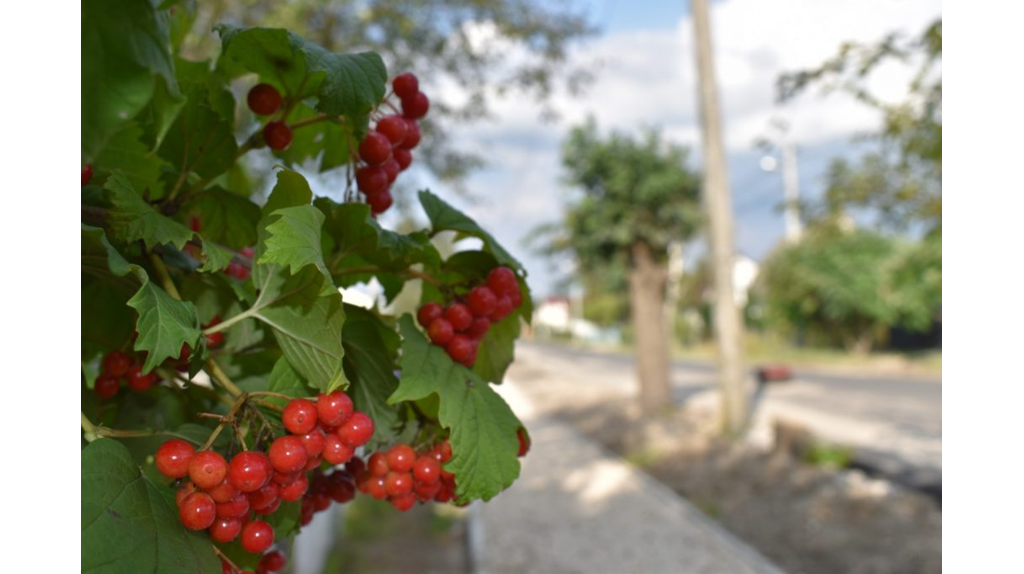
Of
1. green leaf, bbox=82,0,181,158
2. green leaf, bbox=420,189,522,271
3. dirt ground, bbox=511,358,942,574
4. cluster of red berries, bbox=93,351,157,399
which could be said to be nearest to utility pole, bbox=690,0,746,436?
dirt ground, bbox=511,358,942,574

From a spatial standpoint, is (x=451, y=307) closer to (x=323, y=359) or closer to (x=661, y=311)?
(x=323, y=359)

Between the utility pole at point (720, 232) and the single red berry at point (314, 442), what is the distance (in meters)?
9.71

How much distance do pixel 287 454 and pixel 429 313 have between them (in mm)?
288

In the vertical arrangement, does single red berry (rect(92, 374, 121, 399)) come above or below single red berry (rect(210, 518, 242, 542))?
above

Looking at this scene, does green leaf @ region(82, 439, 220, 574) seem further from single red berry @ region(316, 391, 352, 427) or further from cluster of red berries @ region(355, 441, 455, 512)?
cluster of red berries @ region(355, 441, 455, 512)

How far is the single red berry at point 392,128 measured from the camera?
969 mm

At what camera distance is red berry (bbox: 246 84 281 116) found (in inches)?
36.7

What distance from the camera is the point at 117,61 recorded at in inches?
20.7

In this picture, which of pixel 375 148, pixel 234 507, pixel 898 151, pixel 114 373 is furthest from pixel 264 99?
pixel 898 151

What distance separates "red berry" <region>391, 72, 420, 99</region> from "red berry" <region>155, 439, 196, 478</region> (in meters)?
0.53

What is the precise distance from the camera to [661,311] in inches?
507

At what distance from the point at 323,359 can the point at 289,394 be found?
7cm

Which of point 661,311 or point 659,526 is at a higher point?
point 661,311

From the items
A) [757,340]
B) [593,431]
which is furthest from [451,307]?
[757,340]
